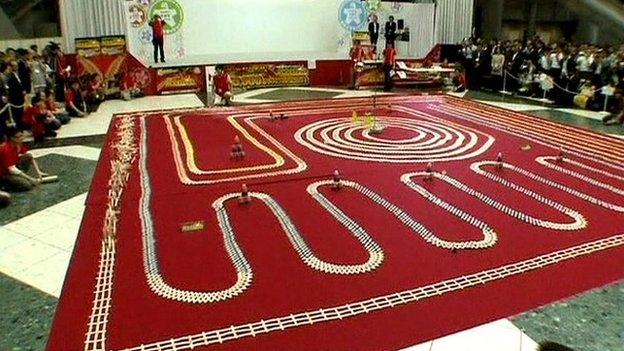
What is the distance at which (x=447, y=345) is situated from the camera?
7.52ft

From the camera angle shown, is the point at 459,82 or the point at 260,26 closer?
the point at 459,82

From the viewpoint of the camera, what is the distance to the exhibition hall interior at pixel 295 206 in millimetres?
2496

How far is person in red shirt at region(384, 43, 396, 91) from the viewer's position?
11.1 m

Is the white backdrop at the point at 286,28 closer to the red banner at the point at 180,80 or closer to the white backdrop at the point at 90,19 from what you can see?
the red banner at the point at 180,80

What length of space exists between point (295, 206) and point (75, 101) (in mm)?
6107

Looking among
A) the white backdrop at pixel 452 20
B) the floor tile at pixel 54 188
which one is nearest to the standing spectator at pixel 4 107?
the floor tile at pixel 54 188

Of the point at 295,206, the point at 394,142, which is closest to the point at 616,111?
the point at 394,142

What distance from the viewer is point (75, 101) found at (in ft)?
28.1

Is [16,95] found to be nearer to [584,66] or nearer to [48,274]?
[48,274]

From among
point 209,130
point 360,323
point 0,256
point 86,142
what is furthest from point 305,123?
point 360,323

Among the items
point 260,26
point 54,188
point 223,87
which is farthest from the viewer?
point 260,26

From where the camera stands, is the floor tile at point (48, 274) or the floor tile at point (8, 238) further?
the floor tile at point (8, 238)

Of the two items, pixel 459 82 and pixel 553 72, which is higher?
pixel 553 72

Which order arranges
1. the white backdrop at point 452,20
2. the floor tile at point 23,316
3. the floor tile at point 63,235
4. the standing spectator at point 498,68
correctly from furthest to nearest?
the white backdrop at point 452,20 < the standing spectator at point 498,68 < the floor tile at point 63,235 < the floor tile at point 23,316
